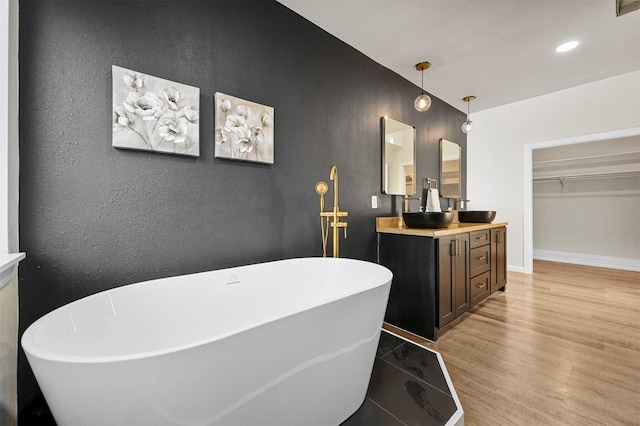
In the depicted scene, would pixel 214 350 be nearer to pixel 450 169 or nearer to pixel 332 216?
pixel 332 216

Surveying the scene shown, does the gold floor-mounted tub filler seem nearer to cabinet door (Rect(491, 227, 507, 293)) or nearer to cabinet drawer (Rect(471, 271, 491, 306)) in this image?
cabinet drawer (Rect(471, 271, 491, 306))

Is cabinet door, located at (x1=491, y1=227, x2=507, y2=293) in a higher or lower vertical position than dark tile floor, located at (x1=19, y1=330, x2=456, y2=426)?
higher

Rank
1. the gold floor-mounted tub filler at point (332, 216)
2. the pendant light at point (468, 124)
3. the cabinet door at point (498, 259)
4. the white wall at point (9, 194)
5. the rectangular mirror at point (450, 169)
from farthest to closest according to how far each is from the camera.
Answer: the rectangular mirror at point (450, 169)
the pendant light at point (468, 124)
the cabinet door at point (498, 259)
the gold floor-mounted tub filler at point (332, 216)
the white wall at point (9, 194)

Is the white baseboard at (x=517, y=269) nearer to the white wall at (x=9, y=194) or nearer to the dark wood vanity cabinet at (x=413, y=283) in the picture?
the dark wood vanity cabinet at (x=413, y=283)

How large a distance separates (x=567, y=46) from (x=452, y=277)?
236 cm

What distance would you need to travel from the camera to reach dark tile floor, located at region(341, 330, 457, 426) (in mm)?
1229

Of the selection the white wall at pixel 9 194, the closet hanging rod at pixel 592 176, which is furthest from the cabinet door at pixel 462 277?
the closet hanging rod at pixel 592 176

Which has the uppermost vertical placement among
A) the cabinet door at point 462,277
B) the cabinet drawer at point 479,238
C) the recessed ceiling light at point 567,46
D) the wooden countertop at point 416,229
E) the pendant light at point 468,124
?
the recessed ceiling light at point 567,46

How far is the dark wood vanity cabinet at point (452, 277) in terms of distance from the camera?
2109 mm

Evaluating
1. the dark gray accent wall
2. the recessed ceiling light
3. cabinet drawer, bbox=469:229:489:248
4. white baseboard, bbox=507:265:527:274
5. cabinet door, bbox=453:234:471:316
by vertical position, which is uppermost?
the recessed ceiling light

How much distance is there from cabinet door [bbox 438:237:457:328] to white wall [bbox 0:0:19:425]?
235 cm

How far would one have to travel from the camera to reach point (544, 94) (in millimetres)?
3510

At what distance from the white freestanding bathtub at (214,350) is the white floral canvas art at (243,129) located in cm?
71

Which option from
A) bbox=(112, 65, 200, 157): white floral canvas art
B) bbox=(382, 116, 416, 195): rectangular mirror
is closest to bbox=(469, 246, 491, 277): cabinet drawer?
bbox=(382, 116, 416, 195): rectangular mirror
